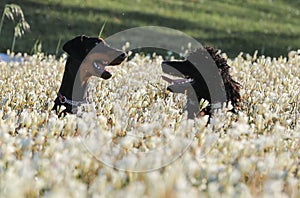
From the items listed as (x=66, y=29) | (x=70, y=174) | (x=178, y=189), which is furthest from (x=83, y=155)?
(x=66, y=29)

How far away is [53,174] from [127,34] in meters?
14.3

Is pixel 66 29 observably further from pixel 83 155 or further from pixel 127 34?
pixel 83 155

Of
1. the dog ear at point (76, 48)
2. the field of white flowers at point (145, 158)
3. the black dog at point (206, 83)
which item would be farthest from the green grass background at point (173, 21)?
the field of white flowers at point (145, 158)

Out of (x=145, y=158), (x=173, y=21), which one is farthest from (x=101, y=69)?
(x=173, y=21)

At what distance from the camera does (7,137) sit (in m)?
3.51

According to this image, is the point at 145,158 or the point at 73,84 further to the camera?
the point at 73,84

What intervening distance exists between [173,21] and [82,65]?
44.9 feet

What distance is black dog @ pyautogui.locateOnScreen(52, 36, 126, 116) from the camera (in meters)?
5.28

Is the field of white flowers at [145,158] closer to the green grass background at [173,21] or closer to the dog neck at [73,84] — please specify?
the dog neck at [73,84]

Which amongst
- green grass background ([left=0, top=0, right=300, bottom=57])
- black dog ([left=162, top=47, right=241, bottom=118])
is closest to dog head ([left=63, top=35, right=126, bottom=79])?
black dog ([left=162, top=47, right=241, bottom=118])

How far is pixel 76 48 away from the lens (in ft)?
18.0

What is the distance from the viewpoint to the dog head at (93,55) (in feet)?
17.2

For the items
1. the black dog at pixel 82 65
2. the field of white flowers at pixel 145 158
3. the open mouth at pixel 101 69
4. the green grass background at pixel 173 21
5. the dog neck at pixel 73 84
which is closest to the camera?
the field of white flowers at pixel 145 158

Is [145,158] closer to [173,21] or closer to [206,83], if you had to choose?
[206,83]
